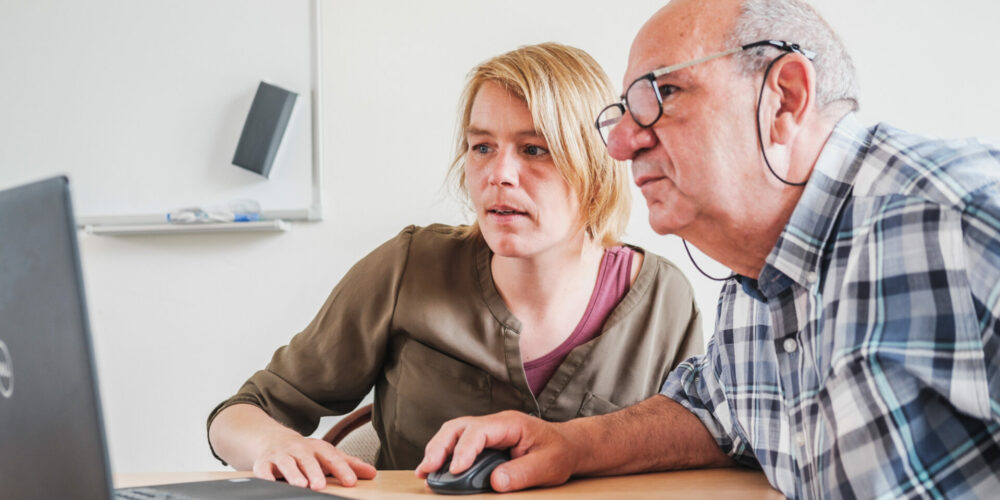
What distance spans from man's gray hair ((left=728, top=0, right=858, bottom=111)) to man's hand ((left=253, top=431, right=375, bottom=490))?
0.67m

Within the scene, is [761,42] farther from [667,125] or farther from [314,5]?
[314,5]

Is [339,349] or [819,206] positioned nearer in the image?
[819,206]

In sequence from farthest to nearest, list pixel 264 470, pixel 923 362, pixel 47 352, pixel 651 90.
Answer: pixel 264 470, pixel 651 90, pixel 923 362, pixel 47 352

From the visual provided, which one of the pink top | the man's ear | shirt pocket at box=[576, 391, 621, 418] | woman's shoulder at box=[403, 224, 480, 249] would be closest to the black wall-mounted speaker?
woman's shoulder at box=[403, 224, 480, 249]

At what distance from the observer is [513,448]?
3.31 ft

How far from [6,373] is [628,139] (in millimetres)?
676

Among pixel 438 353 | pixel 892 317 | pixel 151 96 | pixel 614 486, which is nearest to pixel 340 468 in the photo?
pixel 614 486

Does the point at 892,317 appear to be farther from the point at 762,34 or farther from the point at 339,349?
the point at 339,349

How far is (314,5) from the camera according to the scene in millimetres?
2100

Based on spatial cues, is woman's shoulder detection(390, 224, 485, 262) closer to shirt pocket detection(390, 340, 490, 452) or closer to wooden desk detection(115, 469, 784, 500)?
shirt pocket detection(390, 340, 490, 452)

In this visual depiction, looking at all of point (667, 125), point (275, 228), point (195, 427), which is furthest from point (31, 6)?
point (667, 125)

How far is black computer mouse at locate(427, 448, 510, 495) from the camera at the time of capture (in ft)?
2.99

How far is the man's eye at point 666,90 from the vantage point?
0.90 m

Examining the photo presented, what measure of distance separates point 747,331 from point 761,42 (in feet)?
1.20
